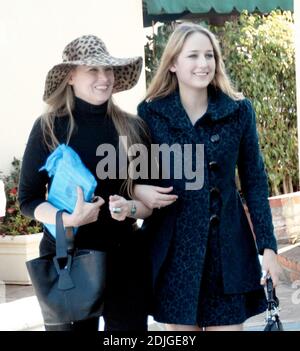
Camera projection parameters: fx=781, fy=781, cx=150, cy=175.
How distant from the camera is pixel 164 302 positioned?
2891mm

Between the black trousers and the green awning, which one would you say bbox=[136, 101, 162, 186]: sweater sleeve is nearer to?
the black trousers

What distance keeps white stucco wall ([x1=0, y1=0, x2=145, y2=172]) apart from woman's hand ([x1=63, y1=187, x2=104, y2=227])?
458 centimetres

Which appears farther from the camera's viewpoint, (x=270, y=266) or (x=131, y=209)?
(x=270, y=266)

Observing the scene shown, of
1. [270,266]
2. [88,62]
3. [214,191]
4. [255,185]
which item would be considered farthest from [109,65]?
[270,266]

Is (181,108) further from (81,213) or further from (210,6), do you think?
(210,6)

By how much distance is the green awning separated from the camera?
27.5 ft

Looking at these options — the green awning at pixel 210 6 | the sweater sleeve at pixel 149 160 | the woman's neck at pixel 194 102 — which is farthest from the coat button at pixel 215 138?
the green awning at pixel 210 6

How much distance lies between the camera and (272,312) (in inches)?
107

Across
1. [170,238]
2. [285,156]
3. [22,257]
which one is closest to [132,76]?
[170,238]

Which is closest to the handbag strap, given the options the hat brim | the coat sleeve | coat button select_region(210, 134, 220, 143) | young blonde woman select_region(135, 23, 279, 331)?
young blonde woman select_region(135, 23, 279, 331)

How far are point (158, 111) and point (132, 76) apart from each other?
200 mm

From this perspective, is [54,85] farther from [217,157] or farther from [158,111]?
[217,157]

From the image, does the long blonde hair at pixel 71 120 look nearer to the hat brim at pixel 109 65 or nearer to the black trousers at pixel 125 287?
the hat brim at pixel 109 65

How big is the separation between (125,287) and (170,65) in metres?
0.85
